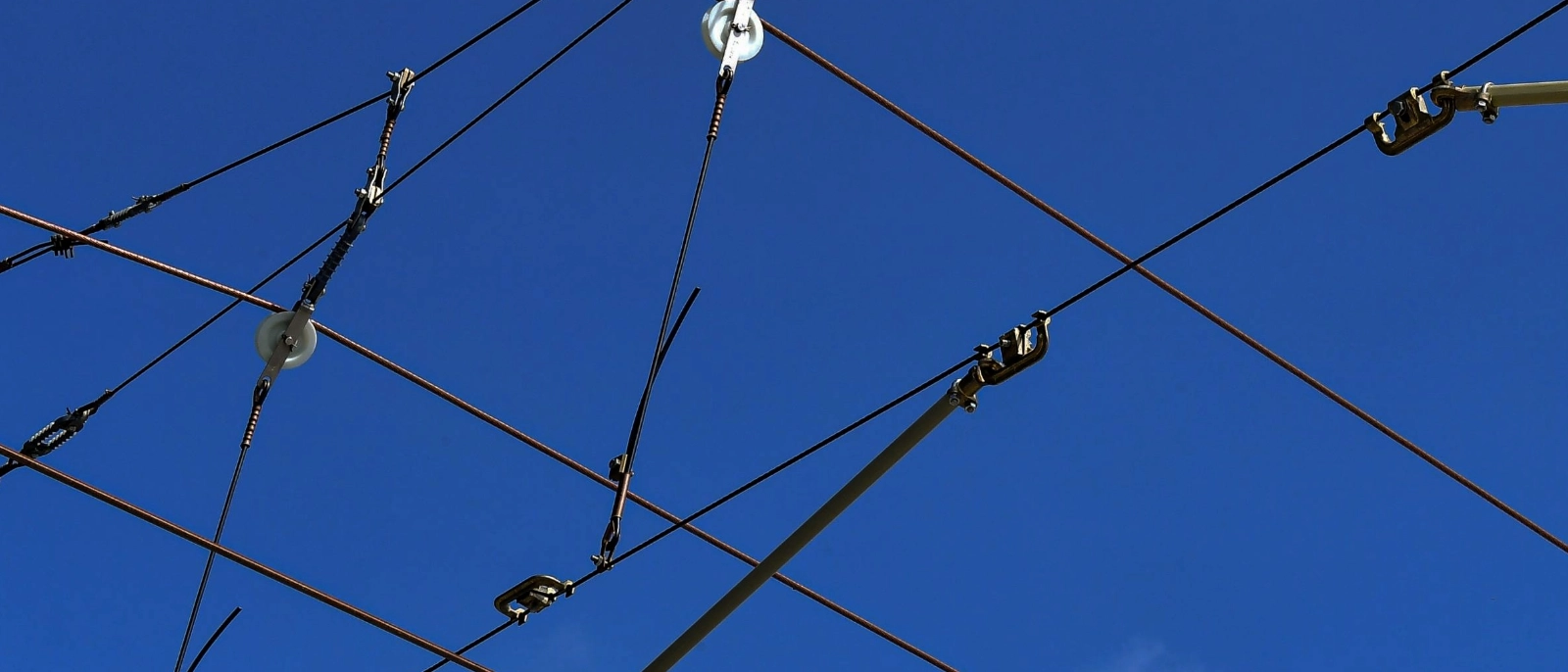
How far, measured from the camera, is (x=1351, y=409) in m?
10.2

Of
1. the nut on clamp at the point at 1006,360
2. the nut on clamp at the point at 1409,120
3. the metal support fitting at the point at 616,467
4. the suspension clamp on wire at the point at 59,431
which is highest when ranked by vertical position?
the suspension clamp on wire at the point at 59,431

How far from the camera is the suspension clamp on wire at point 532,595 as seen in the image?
28.9 feet

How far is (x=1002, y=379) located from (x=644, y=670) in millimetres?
2123

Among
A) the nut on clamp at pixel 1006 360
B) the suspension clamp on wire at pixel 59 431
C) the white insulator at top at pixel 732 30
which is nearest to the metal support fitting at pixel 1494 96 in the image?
the nut on clamp at pixel 1006 360

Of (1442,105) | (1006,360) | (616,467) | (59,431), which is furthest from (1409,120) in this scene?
(59,431)

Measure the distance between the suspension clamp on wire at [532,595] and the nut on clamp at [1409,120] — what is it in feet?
14.6

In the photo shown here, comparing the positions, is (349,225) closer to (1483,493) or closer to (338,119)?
(338,119)

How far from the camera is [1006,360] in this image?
7.54 meters

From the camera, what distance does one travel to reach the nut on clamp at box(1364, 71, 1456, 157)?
798 cm

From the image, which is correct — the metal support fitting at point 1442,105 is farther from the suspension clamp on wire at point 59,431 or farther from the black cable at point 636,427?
the suspension clamp on wire at point 59,431

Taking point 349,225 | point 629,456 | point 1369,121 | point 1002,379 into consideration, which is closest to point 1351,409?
point 1369,121

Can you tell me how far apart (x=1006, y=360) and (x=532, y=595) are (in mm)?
2821

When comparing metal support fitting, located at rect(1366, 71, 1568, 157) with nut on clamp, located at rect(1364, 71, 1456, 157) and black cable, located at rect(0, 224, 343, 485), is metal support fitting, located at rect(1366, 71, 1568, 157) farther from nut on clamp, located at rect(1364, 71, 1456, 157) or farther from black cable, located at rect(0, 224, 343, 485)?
black cable, located at rect(0, 224, 343, 485)

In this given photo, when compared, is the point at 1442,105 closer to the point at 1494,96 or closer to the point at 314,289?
the point at 1494,96
